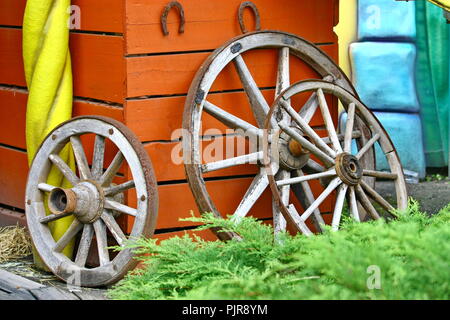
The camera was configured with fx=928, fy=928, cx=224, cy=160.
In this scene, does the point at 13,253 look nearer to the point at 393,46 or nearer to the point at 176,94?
the point at 176,94

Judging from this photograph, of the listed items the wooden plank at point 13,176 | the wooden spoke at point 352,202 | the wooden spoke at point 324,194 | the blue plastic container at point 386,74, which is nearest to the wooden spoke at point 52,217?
the wooden plank at point 13,176

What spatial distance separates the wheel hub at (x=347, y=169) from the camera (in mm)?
4375

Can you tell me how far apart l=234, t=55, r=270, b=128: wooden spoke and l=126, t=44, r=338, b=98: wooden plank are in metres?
0.07

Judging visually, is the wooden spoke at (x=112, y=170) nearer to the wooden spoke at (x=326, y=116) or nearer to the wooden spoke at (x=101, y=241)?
the wooden spoke at (x=101, y=241)

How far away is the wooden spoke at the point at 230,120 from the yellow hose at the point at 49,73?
704mm

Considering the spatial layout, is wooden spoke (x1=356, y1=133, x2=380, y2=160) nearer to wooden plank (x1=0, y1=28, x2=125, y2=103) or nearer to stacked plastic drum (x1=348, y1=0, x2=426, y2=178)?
wooden plank (x1=0, y1=28, x2=125, y2=103)

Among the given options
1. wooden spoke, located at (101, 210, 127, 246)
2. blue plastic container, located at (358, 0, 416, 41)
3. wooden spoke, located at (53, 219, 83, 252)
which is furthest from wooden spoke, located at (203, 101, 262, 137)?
blue plastic container, located at (358, 0, 416, 41)

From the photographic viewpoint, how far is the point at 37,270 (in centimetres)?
446

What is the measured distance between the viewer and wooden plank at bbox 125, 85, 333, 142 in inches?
163

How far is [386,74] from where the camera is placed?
6797 mm

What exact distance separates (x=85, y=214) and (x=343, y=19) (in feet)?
11.0

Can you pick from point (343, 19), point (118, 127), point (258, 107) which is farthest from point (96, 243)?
point (343, 19)

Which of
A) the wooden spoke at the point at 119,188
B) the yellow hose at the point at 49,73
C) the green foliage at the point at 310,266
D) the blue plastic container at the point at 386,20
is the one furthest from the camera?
the blue plastic container at the point at 386,20

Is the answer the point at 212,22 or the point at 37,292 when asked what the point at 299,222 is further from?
the point at 37,292
